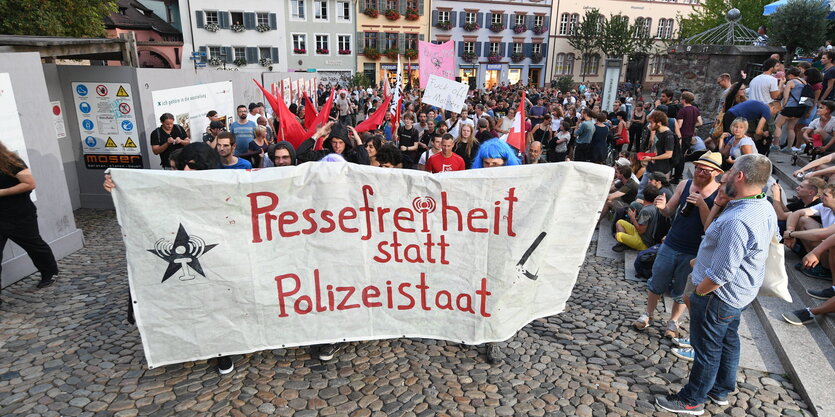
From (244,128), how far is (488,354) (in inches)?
308

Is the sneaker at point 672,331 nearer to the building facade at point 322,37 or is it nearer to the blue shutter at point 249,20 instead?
the building facade at point 322,37

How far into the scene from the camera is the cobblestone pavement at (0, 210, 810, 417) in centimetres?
389

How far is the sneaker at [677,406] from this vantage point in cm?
383

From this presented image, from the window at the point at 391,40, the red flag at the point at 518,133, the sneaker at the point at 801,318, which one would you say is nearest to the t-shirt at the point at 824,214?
the sneaker at the point at 801,318

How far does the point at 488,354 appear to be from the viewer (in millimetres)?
4516

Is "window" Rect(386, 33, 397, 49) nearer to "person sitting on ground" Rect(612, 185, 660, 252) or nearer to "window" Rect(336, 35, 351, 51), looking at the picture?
"window" Rect(336, 35, 351, 51)

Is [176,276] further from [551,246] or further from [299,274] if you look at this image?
[551,246]

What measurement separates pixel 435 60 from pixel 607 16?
158 ft

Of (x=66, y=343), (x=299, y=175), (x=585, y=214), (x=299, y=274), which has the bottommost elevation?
(x=66, y=343)

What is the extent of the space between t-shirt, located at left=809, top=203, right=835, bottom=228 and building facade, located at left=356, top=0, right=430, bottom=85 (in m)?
39.8

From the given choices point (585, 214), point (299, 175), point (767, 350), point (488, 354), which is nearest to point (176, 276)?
point (299, 175)

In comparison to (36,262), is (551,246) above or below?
above

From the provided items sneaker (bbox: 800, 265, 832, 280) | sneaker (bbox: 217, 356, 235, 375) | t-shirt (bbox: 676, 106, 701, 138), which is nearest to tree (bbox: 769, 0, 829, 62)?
t-shirt (bbox: 676, 106, 701, 138)

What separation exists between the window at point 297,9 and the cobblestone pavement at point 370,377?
132ft
